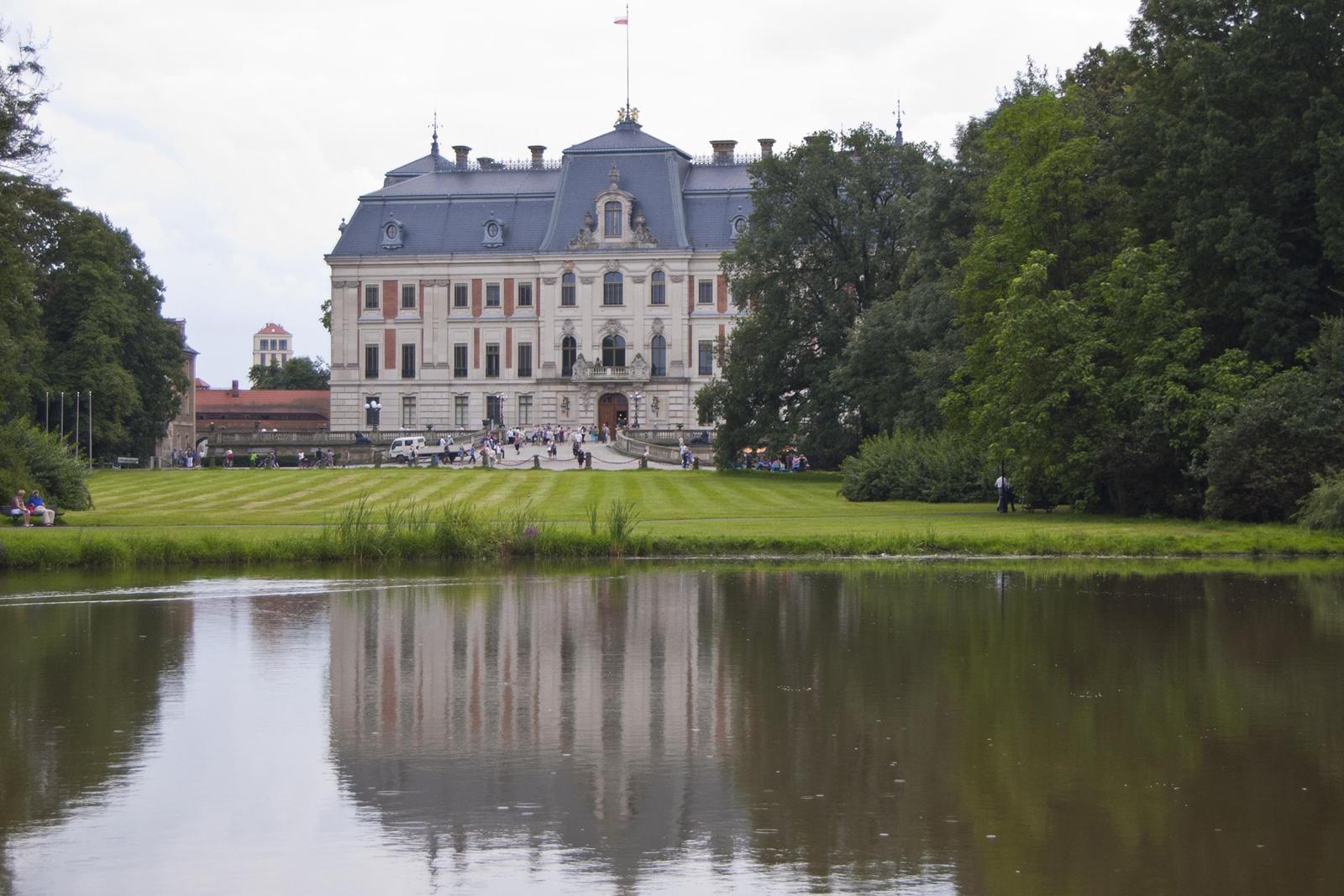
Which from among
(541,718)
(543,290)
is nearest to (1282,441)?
(541,718)

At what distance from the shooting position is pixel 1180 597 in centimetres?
2031

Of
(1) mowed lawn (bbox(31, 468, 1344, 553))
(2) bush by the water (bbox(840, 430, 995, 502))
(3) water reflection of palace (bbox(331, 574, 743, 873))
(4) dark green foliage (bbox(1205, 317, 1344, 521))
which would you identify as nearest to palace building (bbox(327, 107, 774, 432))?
(1) mowed lawn (bbox(31, 468, 1344, 553))

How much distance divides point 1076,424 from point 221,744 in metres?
24.2

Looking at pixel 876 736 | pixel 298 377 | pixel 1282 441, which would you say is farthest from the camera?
pixel 298 377

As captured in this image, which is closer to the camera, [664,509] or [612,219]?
[664,509]

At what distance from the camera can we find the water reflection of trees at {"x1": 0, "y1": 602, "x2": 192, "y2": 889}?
1050 cm

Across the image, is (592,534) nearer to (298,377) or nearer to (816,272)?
(816,272)

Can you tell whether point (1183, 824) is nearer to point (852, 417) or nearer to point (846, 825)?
point (846, 825)

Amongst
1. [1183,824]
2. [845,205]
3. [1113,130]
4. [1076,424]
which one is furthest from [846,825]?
[845,205]

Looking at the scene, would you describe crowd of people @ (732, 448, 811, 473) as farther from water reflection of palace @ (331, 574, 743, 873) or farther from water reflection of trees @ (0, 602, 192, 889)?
water reflection of trees @ (0, 602, 192, 889)

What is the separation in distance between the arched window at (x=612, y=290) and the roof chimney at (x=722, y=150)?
8562 mm

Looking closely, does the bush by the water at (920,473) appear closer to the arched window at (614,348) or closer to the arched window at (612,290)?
the arched window at (614,348)

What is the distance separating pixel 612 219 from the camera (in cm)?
8750

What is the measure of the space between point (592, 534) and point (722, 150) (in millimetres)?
65732
